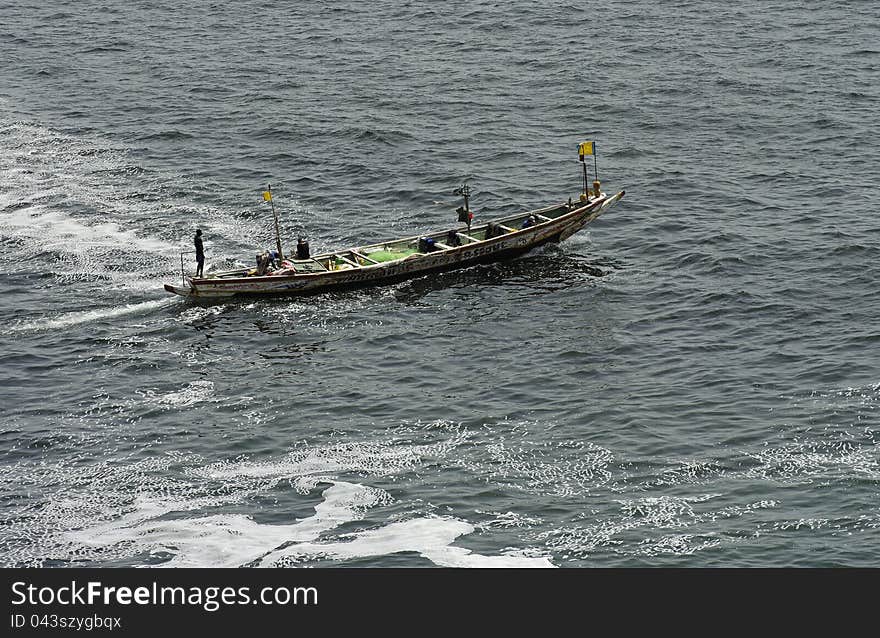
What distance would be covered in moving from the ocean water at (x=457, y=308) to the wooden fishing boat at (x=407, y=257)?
0.88 m

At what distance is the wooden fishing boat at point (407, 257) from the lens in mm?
62094

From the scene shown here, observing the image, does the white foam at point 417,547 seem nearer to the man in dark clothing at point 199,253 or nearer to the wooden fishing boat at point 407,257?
the wooden fishing boat at point 407,257

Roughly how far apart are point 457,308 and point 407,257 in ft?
14.0

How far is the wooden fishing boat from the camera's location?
62094 mm

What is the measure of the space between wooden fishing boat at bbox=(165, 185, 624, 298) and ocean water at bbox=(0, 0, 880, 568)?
0.88 meters

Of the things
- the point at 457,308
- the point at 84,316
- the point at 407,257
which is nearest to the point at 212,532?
the point at 84,316

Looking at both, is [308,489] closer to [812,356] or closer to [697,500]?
[697,500]

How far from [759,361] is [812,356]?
2.25m

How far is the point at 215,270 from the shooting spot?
216 feet

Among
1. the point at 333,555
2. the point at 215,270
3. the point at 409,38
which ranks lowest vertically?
the point at 333,555

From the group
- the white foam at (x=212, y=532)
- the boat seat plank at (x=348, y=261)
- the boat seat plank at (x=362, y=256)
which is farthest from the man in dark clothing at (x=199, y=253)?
the white foam at (x=212, y=532)

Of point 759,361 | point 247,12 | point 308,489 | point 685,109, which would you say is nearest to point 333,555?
point 308,489
